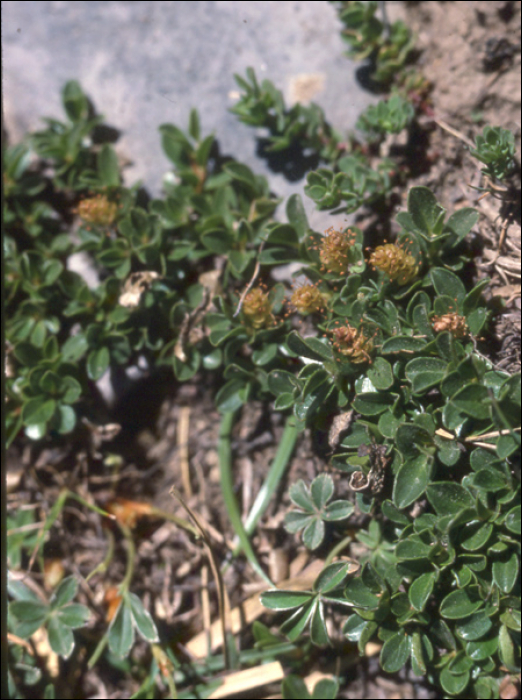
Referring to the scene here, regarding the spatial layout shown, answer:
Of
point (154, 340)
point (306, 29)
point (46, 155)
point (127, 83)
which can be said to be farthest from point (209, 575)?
point (306, 29)

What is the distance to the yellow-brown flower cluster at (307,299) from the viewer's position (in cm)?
234

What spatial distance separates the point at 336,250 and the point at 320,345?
0.38m

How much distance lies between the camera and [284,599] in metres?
2.26

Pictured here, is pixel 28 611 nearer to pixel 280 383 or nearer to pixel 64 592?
pixel 64 592

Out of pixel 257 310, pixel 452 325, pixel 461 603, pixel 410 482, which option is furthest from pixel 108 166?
pixel 461 603

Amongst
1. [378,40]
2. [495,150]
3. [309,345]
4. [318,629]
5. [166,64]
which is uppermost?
[166,64]

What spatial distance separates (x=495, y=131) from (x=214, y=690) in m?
2.59

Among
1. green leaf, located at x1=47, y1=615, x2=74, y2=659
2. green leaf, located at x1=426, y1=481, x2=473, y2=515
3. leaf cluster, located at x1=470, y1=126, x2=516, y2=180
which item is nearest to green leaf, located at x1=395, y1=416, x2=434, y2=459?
green leaf, located at x1=426, y1=481, x2=473, y2=515

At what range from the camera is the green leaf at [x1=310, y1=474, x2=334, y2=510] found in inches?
93.9

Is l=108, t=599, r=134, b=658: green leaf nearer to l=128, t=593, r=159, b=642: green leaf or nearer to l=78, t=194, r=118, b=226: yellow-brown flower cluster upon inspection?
l=128, t=593, r=159, b=642: green leaf

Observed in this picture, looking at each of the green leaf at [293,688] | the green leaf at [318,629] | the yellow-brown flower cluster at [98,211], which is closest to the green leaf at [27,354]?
the yellow-brown flower cluster at [98,211]

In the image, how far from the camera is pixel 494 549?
75.6 inches

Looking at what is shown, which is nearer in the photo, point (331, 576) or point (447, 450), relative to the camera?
point (447, 450)

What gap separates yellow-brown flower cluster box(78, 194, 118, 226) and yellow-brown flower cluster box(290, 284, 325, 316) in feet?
3.47
